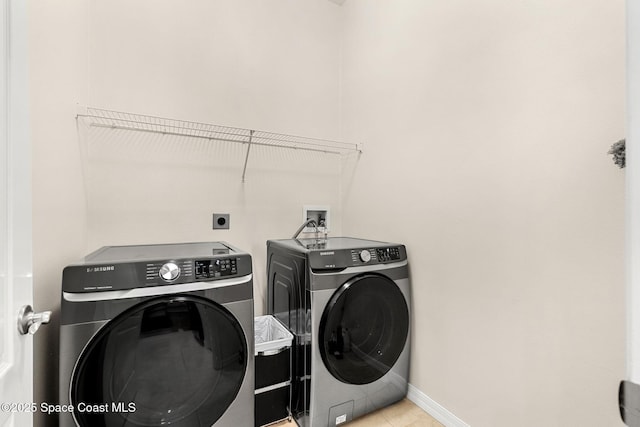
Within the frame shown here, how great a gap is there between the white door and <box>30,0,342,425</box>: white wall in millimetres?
374

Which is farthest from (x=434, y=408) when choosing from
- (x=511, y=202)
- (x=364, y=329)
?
(x=511, y=202)

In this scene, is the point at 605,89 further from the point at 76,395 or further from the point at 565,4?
the point at 76,395

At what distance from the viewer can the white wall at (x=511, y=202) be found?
97 cm

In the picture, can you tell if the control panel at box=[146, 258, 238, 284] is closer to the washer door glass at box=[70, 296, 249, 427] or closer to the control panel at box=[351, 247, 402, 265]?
the washer door glass at box=[70, 296, 249, 427]

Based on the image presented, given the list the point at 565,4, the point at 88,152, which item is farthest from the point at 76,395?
the point at 565,4

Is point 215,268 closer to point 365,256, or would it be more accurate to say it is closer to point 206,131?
point 365,256

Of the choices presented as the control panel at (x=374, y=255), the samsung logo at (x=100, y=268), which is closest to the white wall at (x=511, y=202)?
the control panel at (x=374, y=255)

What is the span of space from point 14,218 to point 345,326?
4.31 ft

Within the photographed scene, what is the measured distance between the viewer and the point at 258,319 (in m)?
1.86

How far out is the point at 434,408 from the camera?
61.0 inches

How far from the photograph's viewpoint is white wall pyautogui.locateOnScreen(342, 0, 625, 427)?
38.0 inches

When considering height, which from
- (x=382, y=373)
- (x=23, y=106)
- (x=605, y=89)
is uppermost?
(x=605, y=89)

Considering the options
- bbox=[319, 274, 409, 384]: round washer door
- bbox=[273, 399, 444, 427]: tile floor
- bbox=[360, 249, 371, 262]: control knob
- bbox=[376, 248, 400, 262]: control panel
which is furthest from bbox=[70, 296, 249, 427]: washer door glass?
bbox=[376, 248, 400, 262]: control panel

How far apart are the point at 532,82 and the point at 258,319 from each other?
1923 millimetres
